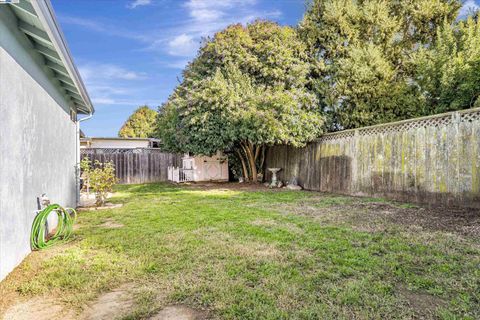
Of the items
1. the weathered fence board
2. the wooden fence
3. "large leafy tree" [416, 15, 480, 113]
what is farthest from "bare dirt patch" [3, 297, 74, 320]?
the wooden fence

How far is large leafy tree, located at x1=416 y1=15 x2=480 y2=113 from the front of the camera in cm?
933

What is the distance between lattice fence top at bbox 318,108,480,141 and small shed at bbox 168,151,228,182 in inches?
291

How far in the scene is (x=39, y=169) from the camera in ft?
13.8

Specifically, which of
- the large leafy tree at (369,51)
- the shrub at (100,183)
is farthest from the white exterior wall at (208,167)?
the shrub at (100,183)

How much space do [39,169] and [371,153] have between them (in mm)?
7556

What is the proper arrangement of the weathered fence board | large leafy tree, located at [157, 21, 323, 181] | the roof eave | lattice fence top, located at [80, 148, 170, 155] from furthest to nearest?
lattice fence top, located at [80, 148, 170, 155], large leafy tree, located at [157, 21, 323, 181], the weathered fence board, the roof eave

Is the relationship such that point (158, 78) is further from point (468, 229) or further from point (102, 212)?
point (468, 229)

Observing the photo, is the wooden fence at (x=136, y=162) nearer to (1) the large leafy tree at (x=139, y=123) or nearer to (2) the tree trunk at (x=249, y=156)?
(2) the tree trunk at (x=249, y=156)

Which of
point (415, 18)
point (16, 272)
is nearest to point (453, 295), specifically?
A: point (16, 272)

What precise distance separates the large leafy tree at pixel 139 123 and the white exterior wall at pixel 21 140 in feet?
84.0

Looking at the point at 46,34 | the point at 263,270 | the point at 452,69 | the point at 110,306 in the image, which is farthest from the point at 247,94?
the point at 110,306

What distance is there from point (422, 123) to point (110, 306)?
23.7 feet

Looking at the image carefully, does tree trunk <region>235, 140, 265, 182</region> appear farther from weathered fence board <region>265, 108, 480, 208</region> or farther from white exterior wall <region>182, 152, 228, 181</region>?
weathered fence board <region>265, 108, 480, 208</region>

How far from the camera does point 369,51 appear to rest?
10.5 meters
